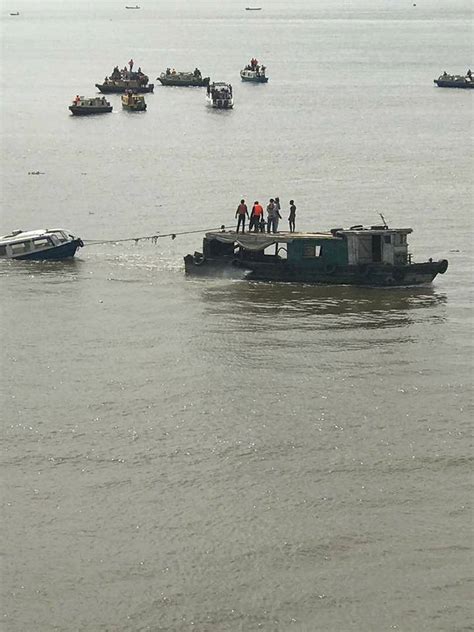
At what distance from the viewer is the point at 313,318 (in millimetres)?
35344

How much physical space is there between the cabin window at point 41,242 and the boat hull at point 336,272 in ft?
19.0

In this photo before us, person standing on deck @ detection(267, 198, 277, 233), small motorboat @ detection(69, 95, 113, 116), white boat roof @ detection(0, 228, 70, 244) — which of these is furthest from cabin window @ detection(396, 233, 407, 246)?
small motorboat @ detection(69, 95, 113, 116)

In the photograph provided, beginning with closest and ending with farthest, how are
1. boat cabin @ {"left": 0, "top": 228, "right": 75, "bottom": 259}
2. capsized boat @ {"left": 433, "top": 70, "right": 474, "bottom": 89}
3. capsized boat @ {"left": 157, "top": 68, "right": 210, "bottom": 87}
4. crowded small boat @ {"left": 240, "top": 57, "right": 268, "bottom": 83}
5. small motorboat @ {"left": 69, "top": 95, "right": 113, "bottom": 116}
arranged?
boat cabin @ {"left": 0, "top": 228, "right": 75, "bottom": 259}, small motorboat @ {"left": 69, "top": 95, "right": 113, "bottom": 116}, capsized boat @ {"left": 433, "top": 70, "right": 474, "bottom": 89}, capsized boat @ {"left": 157, "top": 68, "right": 210, "bottom": 87}, crowded small boat @ {"left": 240, "top": 57, "right": 268, "bottom": 83}

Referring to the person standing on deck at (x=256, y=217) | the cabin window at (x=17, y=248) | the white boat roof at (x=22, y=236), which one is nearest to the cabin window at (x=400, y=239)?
the person standing on deck at (x=256, y=217)

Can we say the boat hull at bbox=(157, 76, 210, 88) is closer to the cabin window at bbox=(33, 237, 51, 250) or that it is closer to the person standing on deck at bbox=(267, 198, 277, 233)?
the cabin window at bbox=(33, 237, 51, 250)

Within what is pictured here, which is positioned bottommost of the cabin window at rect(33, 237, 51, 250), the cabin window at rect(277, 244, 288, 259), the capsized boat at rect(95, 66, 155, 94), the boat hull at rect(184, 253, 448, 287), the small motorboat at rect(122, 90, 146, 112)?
the boat hull at rect(184, 253, 448, 287)

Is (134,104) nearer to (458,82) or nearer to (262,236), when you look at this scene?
(458,82)

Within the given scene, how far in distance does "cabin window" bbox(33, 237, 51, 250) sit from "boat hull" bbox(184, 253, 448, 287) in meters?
5.79

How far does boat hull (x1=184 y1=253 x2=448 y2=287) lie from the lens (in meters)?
38.2

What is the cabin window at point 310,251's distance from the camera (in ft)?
128

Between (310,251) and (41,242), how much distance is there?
9.35 meters

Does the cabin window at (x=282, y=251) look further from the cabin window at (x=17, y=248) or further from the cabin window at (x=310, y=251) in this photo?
the cabin window at (x=17, y=248)

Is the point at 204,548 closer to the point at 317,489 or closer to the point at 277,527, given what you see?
the point at 277,527

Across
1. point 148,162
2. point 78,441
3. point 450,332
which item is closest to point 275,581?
point 78,441
